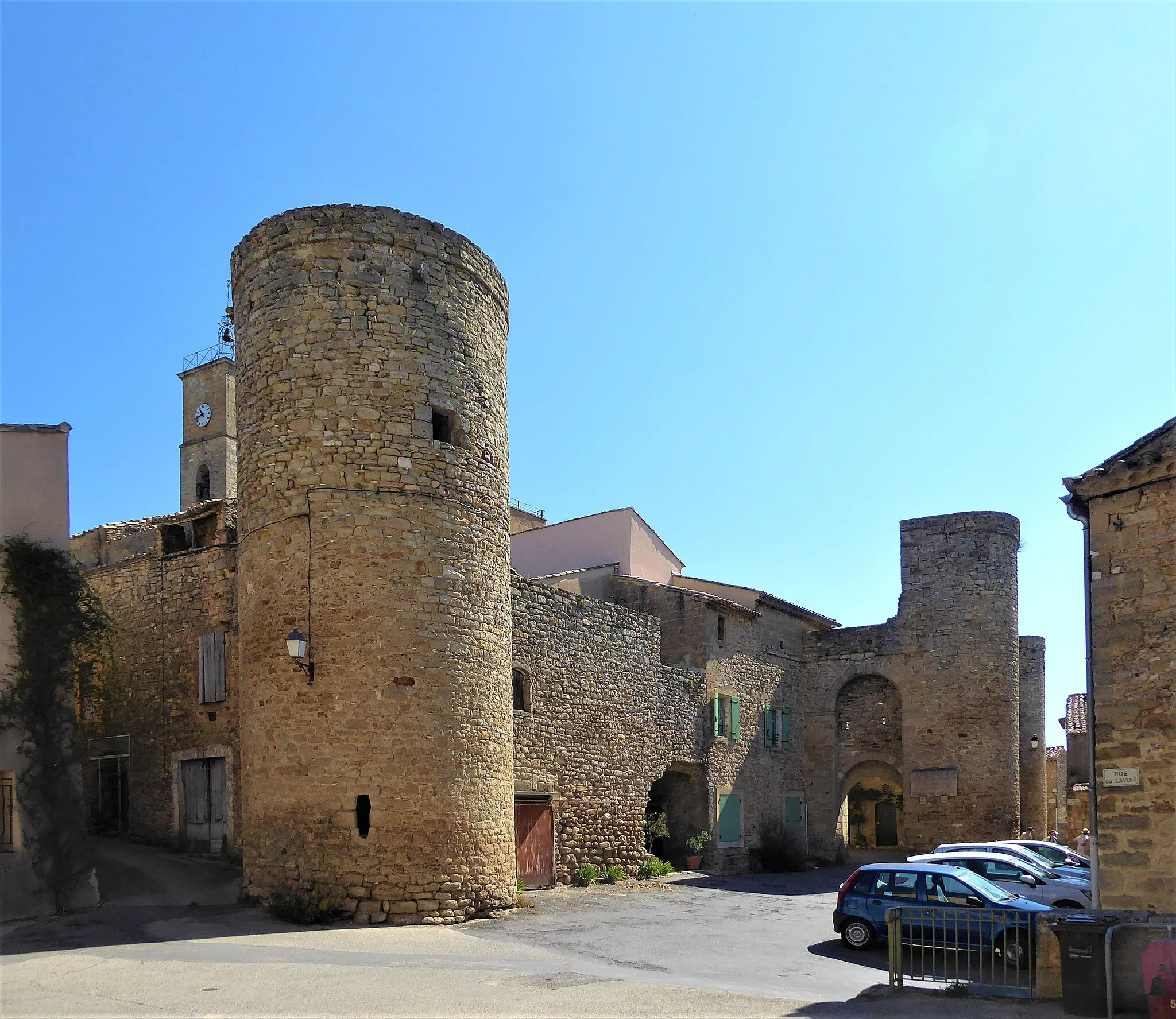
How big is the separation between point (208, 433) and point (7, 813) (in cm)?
3159

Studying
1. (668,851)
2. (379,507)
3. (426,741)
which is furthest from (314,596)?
(668,851)

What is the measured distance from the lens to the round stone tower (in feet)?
43.1

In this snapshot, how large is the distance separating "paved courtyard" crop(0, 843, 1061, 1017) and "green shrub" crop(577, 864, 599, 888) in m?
3.30

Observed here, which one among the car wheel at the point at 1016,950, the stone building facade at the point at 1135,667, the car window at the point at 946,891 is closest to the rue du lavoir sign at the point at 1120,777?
the stone building facade at the point at 1135,667

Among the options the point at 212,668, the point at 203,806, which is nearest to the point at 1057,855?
the point at 203,806

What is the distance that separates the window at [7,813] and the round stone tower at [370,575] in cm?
264

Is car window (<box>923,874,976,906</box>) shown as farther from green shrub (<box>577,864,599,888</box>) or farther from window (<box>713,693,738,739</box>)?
window (<box>713,693,738,739</box>)

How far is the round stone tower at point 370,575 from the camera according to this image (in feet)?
43.1

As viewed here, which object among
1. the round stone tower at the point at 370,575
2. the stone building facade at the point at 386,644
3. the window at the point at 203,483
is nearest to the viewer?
the round stone tower at the point at 370,575

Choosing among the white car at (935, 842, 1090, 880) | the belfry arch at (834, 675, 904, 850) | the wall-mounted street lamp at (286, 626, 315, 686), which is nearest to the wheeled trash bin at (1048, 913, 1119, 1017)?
the white car at (935, 842, 1090, 880)

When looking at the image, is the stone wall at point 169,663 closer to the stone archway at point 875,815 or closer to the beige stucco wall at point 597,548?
the beige stucco wall at point 597,548

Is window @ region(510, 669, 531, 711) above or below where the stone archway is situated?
above

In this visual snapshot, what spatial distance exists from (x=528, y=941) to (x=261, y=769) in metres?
4.01

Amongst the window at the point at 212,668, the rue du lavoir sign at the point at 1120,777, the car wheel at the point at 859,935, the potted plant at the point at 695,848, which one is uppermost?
the window at the point at 212,668
